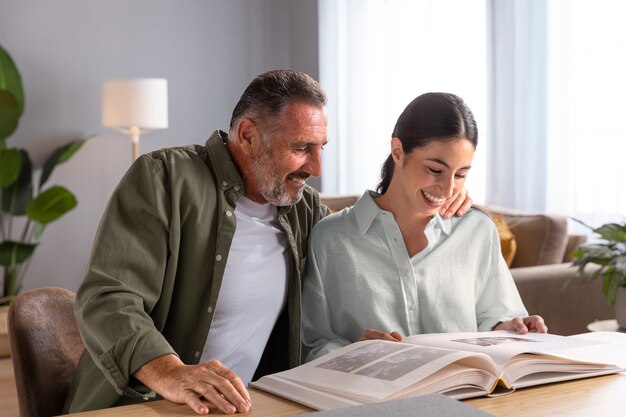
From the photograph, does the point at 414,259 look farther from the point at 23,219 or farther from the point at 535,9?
the point at 23,219

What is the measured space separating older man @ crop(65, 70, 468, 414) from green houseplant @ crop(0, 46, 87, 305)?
3.92m

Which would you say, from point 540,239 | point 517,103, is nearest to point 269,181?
point 540,239

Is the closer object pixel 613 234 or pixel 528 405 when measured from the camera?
pixel 528 405

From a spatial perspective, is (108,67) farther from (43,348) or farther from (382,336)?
(382,336)

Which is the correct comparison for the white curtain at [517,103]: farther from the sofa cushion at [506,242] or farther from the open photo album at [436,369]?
the open photo album at [436,369]

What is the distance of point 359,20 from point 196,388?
5234mm

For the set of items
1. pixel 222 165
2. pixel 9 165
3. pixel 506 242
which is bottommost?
pixel 506 242

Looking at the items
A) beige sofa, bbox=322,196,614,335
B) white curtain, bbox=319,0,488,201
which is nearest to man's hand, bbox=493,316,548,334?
beige sofa, bbox=322,196,614,335

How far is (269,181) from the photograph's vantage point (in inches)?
72.7

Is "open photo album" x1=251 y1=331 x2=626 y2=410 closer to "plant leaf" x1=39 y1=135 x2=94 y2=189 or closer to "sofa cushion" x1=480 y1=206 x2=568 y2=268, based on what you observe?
"sofa cushion" x1=480 y1=206 x2=568 y2=268

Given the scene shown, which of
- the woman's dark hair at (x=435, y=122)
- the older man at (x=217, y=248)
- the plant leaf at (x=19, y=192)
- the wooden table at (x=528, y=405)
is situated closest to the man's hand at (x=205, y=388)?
the wooden table at (x=528, y=405)

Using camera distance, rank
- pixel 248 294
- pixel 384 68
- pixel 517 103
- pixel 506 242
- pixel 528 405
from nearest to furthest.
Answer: pixel 528 405, pixel 248 294, pixel 506 242, pixel 517 103, pixel 384 68

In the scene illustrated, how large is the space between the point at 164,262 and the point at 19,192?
14.3 feet

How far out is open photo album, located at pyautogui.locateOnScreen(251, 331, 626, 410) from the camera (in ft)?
4.17
